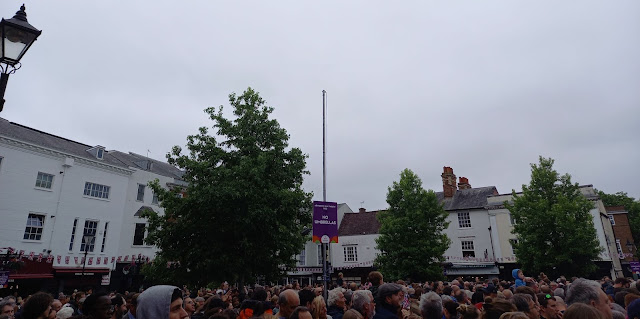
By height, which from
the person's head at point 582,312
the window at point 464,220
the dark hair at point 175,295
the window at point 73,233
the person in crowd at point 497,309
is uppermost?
the window at point 464,220

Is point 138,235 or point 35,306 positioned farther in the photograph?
point 138,235

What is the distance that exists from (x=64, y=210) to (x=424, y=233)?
2689cm

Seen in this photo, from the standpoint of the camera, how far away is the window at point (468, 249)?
35.8 meters

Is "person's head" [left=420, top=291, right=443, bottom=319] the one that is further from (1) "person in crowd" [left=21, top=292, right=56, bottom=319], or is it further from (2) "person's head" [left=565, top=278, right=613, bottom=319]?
(1) "person in crowd" [left=21, top=292, right=56, bottom=319]

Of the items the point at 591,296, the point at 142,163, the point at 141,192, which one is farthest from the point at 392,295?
the point at 142,163

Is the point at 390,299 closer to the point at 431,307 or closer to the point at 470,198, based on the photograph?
the point at 431,307

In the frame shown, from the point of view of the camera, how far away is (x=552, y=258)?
1067 inches

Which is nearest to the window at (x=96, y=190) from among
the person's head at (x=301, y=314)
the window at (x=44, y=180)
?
the window at (x=44, y=180)

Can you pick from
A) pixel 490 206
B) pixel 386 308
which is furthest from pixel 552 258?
pixel 386 308

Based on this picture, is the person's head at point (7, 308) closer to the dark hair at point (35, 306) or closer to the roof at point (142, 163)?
the dark hair at point (35, 306)

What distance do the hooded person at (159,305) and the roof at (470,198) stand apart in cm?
3735

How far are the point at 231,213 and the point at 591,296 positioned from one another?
12.7 m

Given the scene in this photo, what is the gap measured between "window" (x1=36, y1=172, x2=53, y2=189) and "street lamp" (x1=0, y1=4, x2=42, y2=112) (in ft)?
81.1

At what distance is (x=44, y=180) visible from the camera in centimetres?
2464
